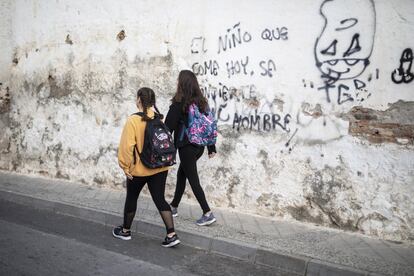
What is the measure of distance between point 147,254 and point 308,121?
2717mm

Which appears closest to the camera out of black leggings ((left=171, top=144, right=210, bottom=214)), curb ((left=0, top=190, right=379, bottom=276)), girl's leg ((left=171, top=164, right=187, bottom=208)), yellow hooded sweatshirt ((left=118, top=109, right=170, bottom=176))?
curb ((left=0, top=190, right=379, bottom=276))

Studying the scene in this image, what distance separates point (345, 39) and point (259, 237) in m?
2.69

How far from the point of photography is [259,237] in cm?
565

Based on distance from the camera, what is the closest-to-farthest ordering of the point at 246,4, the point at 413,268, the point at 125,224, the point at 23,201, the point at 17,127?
1. the point at 413,268
2. the point at 125,224
3. the point at 246,4
4. the point at 23,201
5. the point at 17,127

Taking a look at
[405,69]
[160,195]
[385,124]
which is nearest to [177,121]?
[160,195]

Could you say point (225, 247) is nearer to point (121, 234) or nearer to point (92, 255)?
point (121, 234)

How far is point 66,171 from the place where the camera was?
8508mm

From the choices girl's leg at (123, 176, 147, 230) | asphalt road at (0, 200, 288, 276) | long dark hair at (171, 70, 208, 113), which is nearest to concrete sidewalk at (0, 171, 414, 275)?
asphalt road at (0, 200, 288, 276)

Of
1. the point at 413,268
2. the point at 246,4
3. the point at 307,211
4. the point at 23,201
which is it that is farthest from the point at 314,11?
the point at 23,201

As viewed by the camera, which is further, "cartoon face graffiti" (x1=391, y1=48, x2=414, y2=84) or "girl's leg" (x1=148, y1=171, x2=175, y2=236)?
"cartoon face graffiti" (x1=391, y1=48, x2=414, y2=84)

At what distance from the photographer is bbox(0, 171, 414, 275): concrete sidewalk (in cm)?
493

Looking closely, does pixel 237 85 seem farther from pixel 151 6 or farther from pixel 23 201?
pixel 23 201

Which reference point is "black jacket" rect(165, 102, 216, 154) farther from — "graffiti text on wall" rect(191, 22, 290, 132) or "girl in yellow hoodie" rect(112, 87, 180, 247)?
"graffiti text on wall" rect(191, 22, 290, 132)

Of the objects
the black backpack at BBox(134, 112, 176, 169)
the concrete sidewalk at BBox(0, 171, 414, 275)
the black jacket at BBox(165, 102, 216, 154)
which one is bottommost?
the concrete sidewalk at BBox(0, 171, 414, 275)
